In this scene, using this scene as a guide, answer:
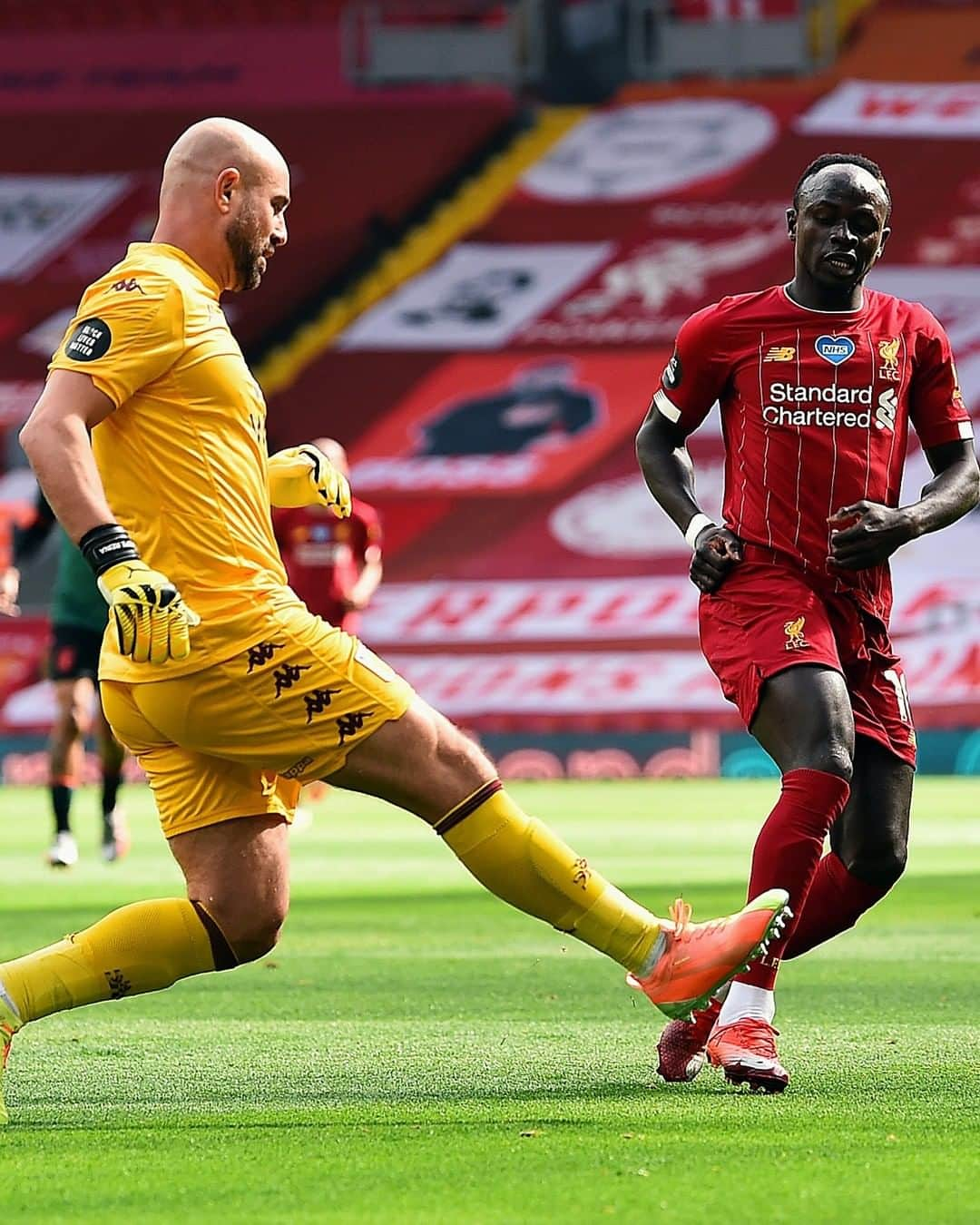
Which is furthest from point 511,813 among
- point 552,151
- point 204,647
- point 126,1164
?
point 552,151

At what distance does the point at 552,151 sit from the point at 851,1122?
23.8m

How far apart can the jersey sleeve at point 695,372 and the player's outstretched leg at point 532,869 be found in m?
1.40

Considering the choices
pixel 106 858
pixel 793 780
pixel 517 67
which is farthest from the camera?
pixel 517 67

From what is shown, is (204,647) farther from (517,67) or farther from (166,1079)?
(517,67)

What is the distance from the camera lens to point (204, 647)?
477 cm

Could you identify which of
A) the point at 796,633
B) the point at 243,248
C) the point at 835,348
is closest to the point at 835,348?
the point at 835,348

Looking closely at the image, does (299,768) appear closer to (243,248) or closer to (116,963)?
(116,963)

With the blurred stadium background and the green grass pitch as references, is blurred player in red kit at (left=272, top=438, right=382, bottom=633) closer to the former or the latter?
the green grass pitch

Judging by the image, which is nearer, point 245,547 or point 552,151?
point 245,547

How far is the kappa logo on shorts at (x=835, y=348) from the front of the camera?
5.80m

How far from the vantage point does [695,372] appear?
5973mm

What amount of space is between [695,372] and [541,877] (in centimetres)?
158

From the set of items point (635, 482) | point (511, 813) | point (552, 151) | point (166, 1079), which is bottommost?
point (635, 482)

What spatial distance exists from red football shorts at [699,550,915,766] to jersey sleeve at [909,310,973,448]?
20.7 inches
